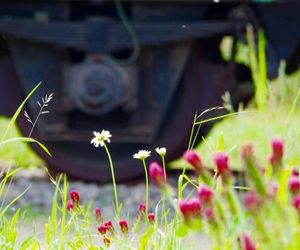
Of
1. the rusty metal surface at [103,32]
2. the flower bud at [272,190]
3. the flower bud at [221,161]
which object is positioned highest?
the rusty metal surface at [103,32]

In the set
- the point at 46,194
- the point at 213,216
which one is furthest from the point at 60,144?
the point at 213,216

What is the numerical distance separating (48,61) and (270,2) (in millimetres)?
1376

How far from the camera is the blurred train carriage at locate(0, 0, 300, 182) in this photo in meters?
6.18

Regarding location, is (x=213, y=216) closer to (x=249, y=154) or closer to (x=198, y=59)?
(x=249, y=154)

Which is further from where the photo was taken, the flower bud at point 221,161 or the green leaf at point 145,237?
the green leaf at point 145,237

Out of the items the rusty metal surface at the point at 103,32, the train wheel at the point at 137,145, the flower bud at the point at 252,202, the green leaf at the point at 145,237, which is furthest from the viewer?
the train wheel at the point at 137,145

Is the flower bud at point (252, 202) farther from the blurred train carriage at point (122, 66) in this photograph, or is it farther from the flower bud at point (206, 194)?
the blurred train carriage at point (122, 66)

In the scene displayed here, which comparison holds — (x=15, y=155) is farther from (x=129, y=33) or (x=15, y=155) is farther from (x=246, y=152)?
(x=246, y=152)

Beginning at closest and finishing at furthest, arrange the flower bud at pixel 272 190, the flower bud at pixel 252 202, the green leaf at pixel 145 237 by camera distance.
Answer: the flower bud at pixel 252 202 < the flower bud at pixel 272 190 < the green leaf at pixel 145 237

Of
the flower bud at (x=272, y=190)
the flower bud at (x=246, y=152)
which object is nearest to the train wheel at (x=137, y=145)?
the flower bud at (x=272, y=190)

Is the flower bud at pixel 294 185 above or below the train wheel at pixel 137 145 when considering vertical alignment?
above

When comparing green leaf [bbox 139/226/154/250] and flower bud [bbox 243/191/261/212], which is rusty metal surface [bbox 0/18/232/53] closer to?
green leaf [bbox 139/226/154/250]

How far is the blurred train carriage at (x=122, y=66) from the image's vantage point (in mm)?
6184

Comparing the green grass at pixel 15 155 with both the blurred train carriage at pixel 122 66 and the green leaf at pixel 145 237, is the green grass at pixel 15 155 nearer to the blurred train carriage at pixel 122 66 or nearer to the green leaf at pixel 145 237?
the blurred train carriage at pixel 122 66
